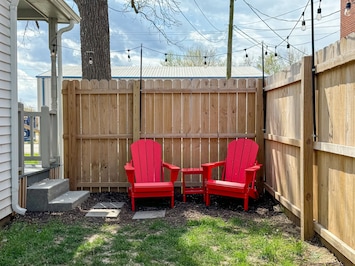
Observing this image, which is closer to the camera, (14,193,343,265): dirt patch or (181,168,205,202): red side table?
(14,193,343,265): dirt patch

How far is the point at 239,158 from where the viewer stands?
495 centimetres

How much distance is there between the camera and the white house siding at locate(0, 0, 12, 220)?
12.2 ft

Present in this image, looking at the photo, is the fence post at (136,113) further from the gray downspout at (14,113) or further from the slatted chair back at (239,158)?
the gray downspout at (14,113)

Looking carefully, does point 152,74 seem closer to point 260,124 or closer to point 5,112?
point 260,124

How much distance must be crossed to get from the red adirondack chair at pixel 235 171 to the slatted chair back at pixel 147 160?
72cm

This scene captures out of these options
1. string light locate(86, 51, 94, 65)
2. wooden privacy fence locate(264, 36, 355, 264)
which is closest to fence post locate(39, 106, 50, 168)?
string light locate(86, 51, 94, 65)

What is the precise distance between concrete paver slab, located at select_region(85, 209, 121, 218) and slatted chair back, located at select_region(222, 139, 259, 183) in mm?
1634

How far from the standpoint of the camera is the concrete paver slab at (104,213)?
13.9 ft

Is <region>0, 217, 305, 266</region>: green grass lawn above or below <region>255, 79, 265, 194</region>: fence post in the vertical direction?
below

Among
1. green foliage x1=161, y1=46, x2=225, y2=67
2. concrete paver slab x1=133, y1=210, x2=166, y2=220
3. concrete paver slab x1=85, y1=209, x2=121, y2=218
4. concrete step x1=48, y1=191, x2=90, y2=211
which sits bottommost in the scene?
concrete paver slab x1=133, y1=210, x2=166, y2=220

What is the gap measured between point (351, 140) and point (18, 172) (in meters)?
3.48

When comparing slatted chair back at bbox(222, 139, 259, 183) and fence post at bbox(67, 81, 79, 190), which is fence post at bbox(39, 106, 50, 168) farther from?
slatted chair back at bbox(222, 139, 259, 183)

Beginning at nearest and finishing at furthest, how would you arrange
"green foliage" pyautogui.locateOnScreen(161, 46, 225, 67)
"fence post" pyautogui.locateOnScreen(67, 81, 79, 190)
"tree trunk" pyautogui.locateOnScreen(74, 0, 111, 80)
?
1. "fence post" pyautogui.locateOnScreen(67, 81, 79, 190)
2. "tree trunk" pyautogui.locateOnScreen(74, 0, 111, 80)
3. "green foliage" pyautogui.locateOnScreen(161, 46, 225, 67)

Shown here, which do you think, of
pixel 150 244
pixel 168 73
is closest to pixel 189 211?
pixel 150 244
